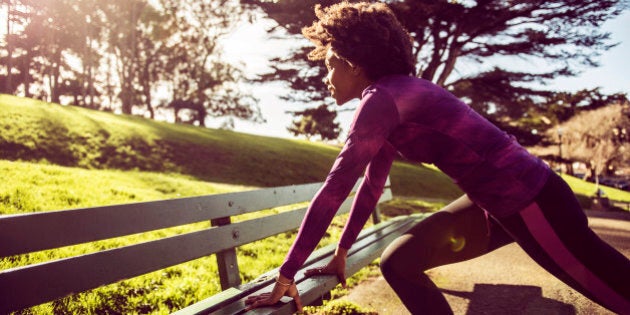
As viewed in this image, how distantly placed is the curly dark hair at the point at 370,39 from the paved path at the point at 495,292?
204cm

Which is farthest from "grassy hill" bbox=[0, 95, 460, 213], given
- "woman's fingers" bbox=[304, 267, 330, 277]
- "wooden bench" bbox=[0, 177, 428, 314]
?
"woman's fingers" bbox=[304, 267, 330, 277]

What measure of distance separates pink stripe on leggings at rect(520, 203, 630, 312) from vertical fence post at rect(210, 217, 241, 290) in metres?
1.73

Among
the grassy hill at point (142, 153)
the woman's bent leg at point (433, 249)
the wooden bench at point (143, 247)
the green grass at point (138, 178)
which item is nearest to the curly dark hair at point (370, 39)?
the woman's bent leg at point (433, 249)

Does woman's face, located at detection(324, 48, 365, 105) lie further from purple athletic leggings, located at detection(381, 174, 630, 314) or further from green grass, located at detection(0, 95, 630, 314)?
green grass, located at detection(0, 95, 630, 314)

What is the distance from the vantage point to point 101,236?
187 centimetres

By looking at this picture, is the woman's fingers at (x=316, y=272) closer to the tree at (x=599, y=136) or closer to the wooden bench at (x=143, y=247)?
the wooden bench at (x=143, y=247)

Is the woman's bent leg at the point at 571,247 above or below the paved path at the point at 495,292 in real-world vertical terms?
above

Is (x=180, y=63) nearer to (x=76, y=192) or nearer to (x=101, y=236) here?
(x=76, y=192)

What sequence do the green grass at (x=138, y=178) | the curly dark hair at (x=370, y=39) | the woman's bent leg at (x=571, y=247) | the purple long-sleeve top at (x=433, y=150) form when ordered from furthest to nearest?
the green grass at (x=138, y=178) → the curly dark hair at (x=370, y=39) → the purple long-sleeve top at (x=433, y=150) → the woman's bent leg at (x=571, y=247)

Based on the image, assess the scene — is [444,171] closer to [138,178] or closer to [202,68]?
[138,178]

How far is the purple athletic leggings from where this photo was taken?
1493 mm

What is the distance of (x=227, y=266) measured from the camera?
262cm

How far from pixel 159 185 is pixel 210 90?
2969cm

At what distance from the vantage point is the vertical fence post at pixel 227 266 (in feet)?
8.39
